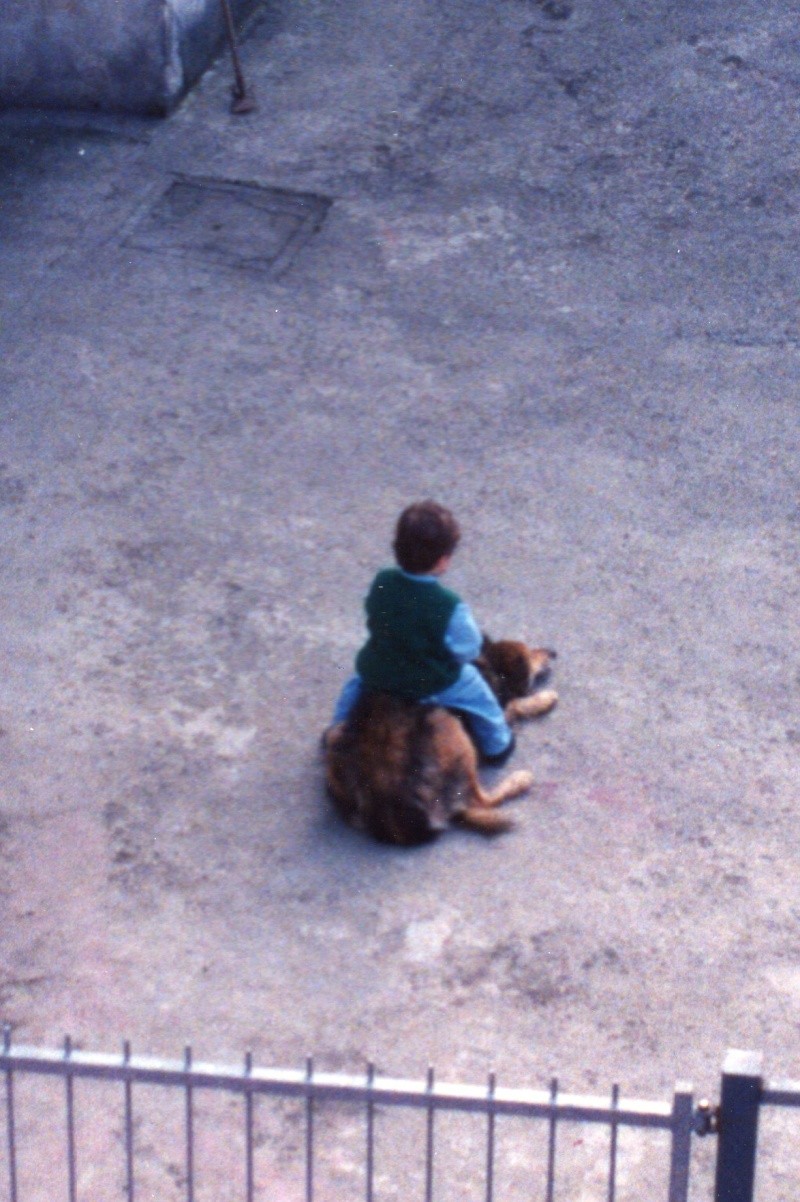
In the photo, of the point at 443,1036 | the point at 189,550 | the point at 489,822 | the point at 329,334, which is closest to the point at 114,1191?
the point at 443,1036

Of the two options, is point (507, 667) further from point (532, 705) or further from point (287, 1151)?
point (287, 1151)

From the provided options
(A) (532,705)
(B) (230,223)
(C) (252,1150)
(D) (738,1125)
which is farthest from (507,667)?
(B) (230,223)

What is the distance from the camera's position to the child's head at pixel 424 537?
20.6 feet

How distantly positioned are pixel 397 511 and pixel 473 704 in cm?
186

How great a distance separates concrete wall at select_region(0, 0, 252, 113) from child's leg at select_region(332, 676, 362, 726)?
5948 mm

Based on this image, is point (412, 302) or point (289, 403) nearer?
point (289, 403)

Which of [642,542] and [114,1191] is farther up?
[642,542]

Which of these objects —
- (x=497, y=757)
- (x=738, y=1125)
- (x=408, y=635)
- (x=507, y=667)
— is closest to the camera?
(x=738, y=1125)

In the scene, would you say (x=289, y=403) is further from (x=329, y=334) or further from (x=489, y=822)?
(x=489, y=822)

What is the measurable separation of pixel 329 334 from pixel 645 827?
388cm

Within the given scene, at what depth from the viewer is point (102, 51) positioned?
37.4 feet

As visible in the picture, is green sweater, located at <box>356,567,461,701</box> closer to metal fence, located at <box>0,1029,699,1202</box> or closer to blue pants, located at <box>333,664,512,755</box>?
blue pants, located at <box>333,664,512,755</box>

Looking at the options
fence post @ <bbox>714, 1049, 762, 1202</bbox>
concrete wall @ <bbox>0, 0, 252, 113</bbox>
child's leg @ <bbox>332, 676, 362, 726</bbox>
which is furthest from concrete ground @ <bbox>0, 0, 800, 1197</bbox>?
fence post @ <bbox>714, 1049, 762, 1202</bbox>

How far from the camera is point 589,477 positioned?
860 cm
